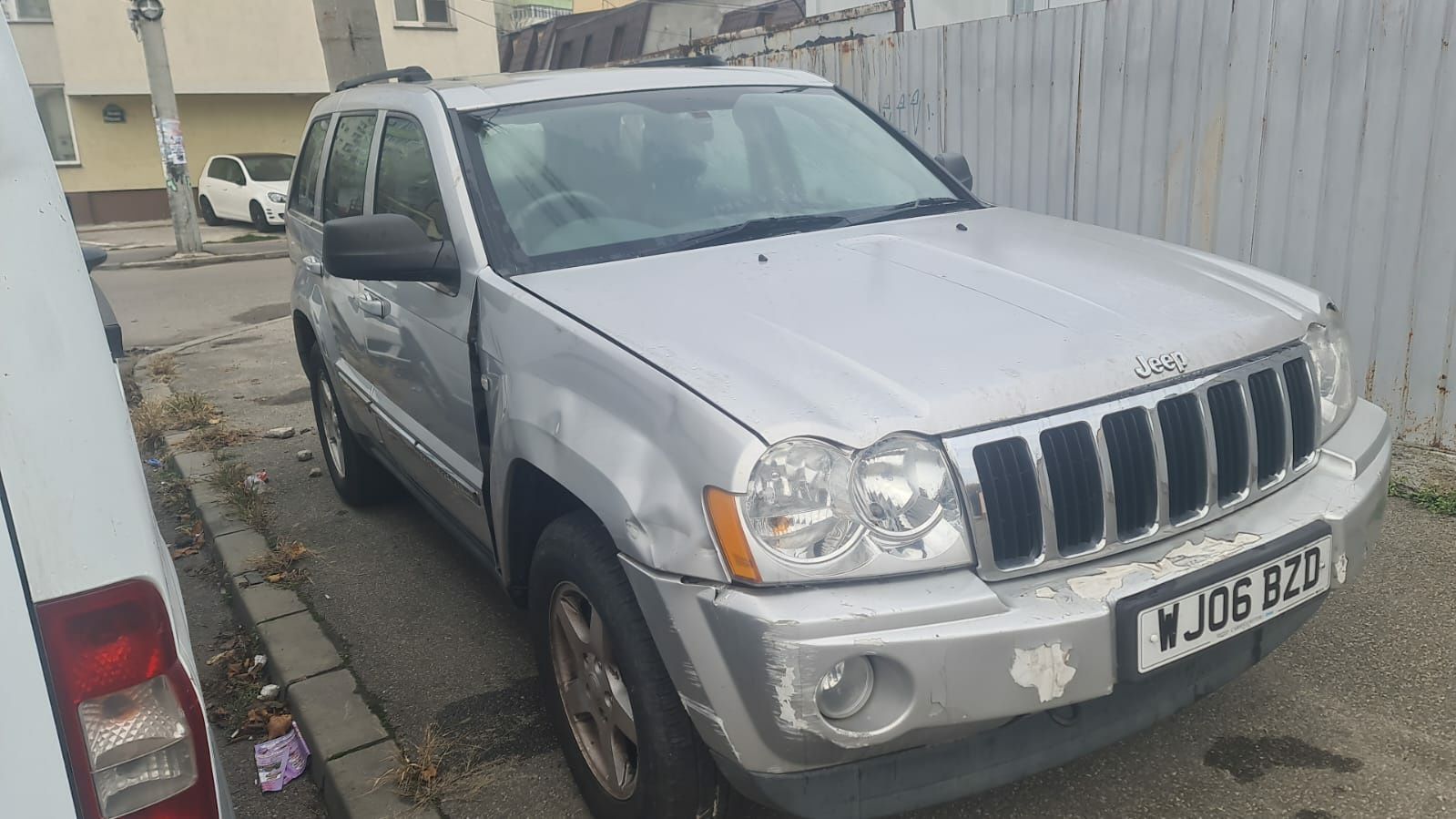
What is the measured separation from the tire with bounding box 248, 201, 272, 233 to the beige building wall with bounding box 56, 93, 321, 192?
156 inches

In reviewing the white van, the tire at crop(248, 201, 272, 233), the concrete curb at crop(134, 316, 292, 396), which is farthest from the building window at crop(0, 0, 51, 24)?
the white van

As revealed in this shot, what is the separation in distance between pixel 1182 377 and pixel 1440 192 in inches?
121

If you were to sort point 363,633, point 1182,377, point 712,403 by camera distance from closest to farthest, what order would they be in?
point 712,403
point 1182,377
point 363,633

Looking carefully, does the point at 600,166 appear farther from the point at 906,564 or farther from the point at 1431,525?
the point at 1431,525

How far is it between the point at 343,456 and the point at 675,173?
2422 mm

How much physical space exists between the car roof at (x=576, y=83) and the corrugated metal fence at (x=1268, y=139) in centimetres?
229

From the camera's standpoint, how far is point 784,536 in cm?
196

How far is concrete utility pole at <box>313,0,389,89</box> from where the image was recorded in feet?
26.2

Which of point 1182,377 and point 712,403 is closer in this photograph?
point 712,403

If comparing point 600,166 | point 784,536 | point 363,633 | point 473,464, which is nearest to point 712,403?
point 784,536

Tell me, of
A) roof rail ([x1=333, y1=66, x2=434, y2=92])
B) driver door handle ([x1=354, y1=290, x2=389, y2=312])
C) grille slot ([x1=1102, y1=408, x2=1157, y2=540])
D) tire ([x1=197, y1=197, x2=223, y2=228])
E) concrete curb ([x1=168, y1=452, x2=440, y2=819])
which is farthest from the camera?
tire ([x1=197, y1=197, x2=223, y2=228])

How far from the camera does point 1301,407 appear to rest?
2.50 meters

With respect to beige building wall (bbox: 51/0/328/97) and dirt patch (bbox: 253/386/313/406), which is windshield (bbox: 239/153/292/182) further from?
dirt patch (bbox: 253/386/313/406)

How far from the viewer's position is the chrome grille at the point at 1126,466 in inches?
80.4
